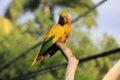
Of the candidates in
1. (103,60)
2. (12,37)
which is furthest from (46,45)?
(103,60)

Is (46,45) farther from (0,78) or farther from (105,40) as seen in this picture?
(105,40)

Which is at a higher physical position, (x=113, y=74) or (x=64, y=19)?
(x=64, y=19)

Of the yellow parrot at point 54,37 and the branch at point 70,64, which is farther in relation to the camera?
the yellow parrot at point 54,37

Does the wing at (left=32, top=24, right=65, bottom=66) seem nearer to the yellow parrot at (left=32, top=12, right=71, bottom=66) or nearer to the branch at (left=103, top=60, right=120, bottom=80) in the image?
the yellow parrot at (left=32, top=12, right=71, bottom=66)

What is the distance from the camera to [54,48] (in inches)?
70.7

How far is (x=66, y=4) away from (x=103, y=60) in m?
3.51

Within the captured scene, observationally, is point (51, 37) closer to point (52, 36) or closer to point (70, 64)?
point (52, 36)

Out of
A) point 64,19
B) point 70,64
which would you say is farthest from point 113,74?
point 64,19

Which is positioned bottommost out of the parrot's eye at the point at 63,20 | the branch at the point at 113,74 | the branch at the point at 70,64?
the branch at the point at 113,74

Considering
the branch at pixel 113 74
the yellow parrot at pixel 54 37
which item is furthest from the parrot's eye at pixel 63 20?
the branch at pixel 113 74

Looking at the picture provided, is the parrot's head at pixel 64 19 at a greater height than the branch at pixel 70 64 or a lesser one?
greater

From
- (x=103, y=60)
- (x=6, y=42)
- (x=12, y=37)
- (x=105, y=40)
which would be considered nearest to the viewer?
(x=6, y=42)

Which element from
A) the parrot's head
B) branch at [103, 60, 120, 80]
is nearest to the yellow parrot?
the parrot's head

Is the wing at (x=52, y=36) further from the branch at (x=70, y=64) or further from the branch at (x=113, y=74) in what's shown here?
the branch at (x=113, y=74)
